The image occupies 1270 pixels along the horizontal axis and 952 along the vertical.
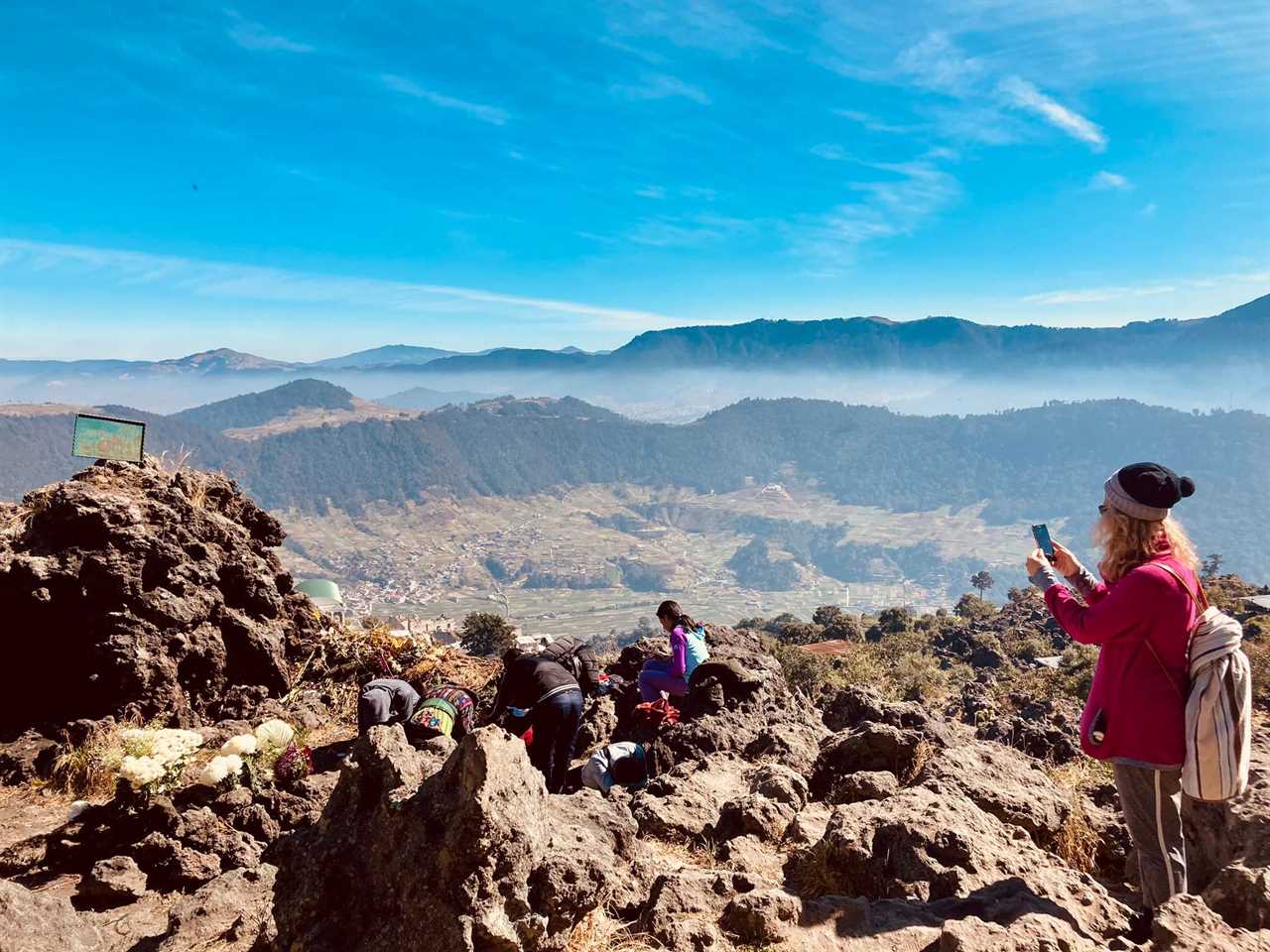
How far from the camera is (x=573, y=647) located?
709cm

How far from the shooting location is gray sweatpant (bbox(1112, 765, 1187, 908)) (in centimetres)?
331

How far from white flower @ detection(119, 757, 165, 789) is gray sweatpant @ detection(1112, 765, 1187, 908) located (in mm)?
5834

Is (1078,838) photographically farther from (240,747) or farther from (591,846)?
(240,747)

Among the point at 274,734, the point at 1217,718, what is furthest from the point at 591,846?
the point at 274,734

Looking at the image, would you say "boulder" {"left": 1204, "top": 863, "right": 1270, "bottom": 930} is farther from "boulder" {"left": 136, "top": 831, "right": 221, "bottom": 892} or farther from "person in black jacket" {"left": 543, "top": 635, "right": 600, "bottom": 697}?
"boulder" {"left": 136, "top": 831, "right": 221, "bottom": 892}

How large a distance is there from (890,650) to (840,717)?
21.8 m

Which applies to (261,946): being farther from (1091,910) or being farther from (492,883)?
(1091,910)

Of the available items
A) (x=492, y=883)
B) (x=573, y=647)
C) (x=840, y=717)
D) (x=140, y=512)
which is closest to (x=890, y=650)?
(x=840, y=717)

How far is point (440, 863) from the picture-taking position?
302 cm

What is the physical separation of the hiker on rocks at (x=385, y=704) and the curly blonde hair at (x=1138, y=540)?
5.69m

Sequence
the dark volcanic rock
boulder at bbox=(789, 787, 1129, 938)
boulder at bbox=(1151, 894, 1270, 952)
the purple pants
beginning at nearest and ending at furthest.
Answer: boulder at bbox=(1151, 894, 1270, 952)
boulder at bbox=(789, 787, 1129, 938)
the dark volcanic rock
the purple pants

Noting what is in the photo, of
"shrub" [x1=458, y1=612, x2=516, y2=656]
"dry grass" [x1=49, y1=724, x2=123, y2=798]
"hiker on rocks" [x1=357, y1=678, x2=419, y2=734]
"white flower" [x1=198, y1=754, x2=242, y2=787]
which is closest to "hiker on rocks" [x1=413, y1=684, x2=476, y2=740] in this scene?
"hiker on rocks" [x1=357, y1=678, x2=419, y2=734]

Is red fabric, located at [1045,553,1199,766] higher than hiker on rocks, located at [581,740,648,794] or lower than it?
higher

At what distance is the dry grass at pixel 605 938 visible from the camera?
132 inches
